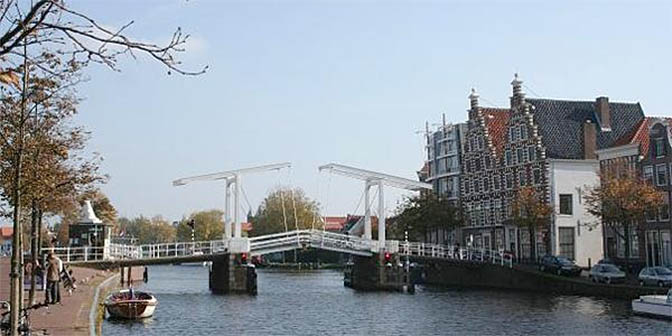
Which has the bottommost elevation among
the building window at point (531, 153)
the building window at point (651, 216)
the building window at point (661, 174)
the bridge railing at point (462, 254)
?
the bridge railing at point (462, 254)

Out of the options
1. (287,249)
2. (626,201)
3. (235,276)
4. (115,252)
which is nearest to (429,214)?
(287,249)

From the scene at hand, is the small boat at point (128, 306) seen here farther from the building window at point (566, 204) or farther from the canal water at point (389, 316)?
the building window at point (566, 204)

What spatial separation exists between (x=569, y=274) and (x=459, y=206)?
86.6ft

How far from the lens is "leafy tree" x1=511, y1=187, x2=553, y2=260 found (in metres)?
64.1

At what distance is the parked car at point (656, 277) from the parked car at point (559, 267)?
344 inches

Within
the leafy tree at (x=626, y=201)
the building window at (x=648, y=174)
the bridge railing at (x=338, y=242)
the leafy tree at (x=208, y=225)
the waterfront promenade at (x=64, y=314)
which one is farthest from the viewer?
the leafy tree at (x=208, y=225)

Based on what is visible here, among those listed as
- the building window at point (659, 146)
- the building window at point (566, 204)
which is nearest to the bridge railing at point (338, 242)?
the building window at point (566, 204)

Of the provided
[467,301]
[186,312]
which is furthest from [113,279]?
[467,301]

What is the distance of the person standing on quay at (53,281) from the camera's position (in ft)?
101

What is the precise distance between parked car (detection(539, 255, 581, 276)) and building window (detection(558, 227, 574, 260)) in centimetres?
892

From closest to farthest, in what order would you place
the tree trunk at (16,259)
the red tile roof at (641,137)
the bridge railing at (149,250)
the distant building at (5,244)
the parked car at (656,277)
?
the tree trunk at (16,259)
the distant building at (5,244)
the parked car at (656,277)
the bridge railing at (149,250)
the red tile roof at (641,137)

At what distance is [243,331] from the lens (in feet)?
112

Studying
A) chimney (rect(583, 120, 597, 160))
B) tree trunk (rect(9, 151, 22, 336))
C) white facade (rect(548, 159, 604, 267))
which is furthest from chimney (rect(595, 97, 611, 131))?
tree trunk (rect(9, 151, 22, 336))

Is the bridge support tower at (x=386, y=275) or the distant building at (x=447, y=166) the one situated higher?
the distant building at (x=447, y=166)
